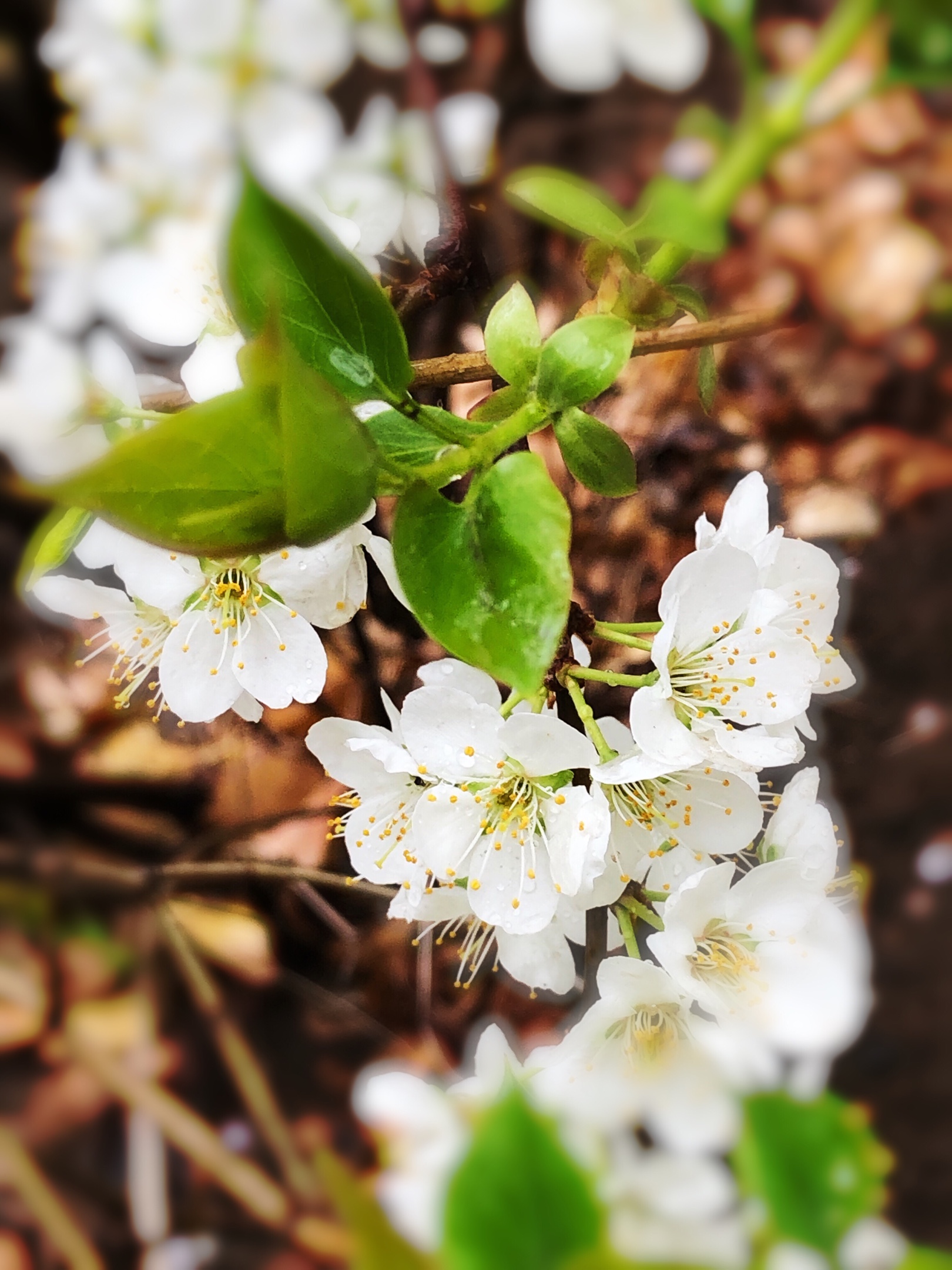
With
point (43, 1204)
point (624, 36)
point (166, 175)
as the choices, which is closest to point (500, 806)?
point (624, 36)

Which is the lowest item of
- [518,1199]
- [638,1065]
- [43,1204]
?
[43,1204]

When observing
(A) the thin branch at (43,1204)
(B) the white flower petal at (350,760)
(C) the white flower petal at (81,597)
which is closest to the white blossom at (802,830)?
(B) the white flower petal at (350,760)

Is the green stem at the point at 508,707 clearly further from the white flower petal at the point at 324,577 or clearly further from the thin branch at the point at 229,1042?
the thin branch at the point at 229,1042

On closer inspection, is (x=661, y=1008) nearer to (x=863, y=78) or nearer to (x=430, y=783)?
(x=430, y=783)

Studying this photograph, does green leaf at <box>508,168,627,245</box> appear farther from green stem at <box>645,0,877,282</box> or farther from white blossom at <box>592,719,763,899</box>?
white blossom at <box>592,719,763,899</box>

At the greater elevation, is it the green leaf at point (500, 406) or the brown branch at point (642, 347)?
the green leaf at point (500, 406)

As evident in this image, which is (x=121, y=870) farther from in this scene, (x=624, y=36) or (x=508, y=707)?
(x=624, y=36)
